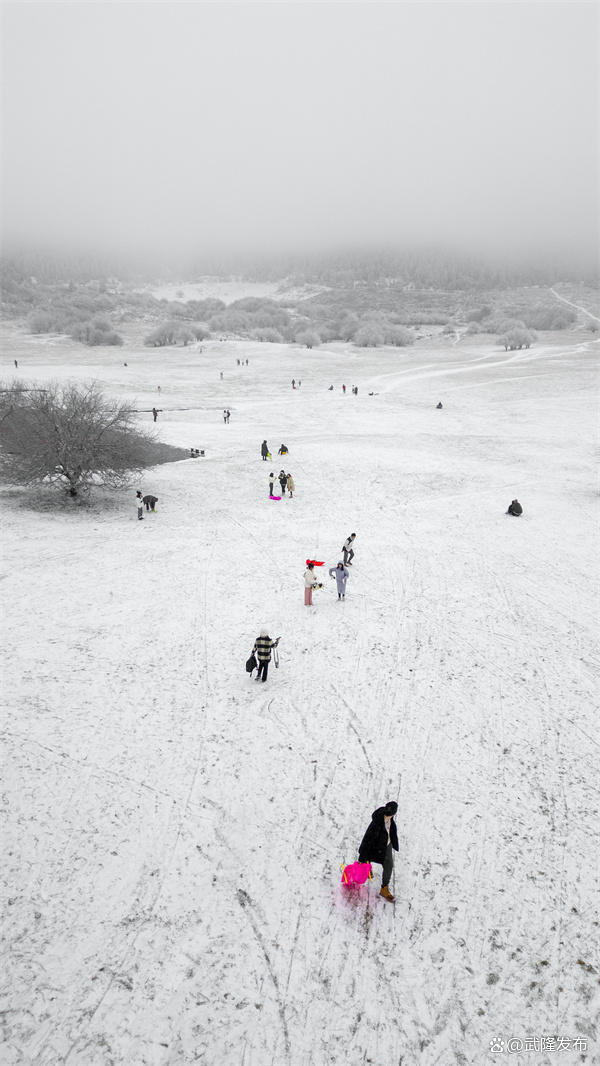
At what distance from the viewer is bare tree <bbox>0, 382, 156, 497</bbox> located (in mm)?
19797

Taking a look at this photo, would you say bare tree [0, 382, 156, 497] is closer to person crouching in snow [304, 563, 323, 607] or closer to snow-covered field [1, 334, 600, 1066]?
snow-covered field [1, 334, 600, 1066]

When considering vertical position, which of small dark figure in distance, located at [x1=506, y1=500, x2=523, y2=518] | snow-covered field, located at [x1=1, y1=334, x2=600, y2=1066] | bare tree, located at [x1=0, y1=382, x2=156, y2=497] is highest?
bare tree, located at [x1=0, y1=382, x2=156, y2=497]

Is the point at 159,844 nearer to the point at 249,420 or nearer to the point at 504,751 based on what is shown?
the point at 504,751

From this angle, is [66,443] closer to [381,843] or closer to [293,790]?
[293,790]

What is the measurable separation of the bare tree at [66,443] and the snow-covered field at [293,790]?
1886 mm

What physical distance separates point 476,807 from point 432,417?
36.9 meters

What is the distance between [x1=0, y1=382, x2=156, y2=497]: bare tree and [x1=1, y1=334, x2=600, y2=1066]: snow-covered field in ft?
6.19

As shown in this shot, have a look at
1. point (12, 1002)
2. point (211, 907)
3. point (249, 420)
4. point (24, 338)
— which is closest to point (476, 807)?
point (211, 907)

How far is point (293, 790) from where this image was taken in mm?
8453

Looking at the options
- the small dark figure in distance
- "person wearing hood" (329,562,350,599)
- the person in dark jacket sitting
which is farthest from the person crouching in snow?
the small dark figure in distance

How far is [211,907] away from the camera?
6691mm

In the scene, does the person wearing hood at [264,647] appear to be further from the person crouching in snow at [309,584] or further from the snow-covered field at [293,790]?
the person crouching in snow at [309,584]

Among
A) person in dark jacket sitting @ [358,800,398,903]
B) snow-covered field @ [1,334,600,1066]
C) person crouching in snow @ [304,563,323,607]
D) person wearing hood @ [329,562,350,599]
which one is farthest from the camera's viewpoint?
person wearing hood @ [329,562,350,599]

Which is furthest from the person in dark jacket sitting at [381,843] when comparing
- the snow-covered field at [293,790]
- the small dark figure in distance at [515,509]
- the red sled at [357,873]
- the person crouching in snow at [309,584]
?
the small dark figure in distance at [515,509]
